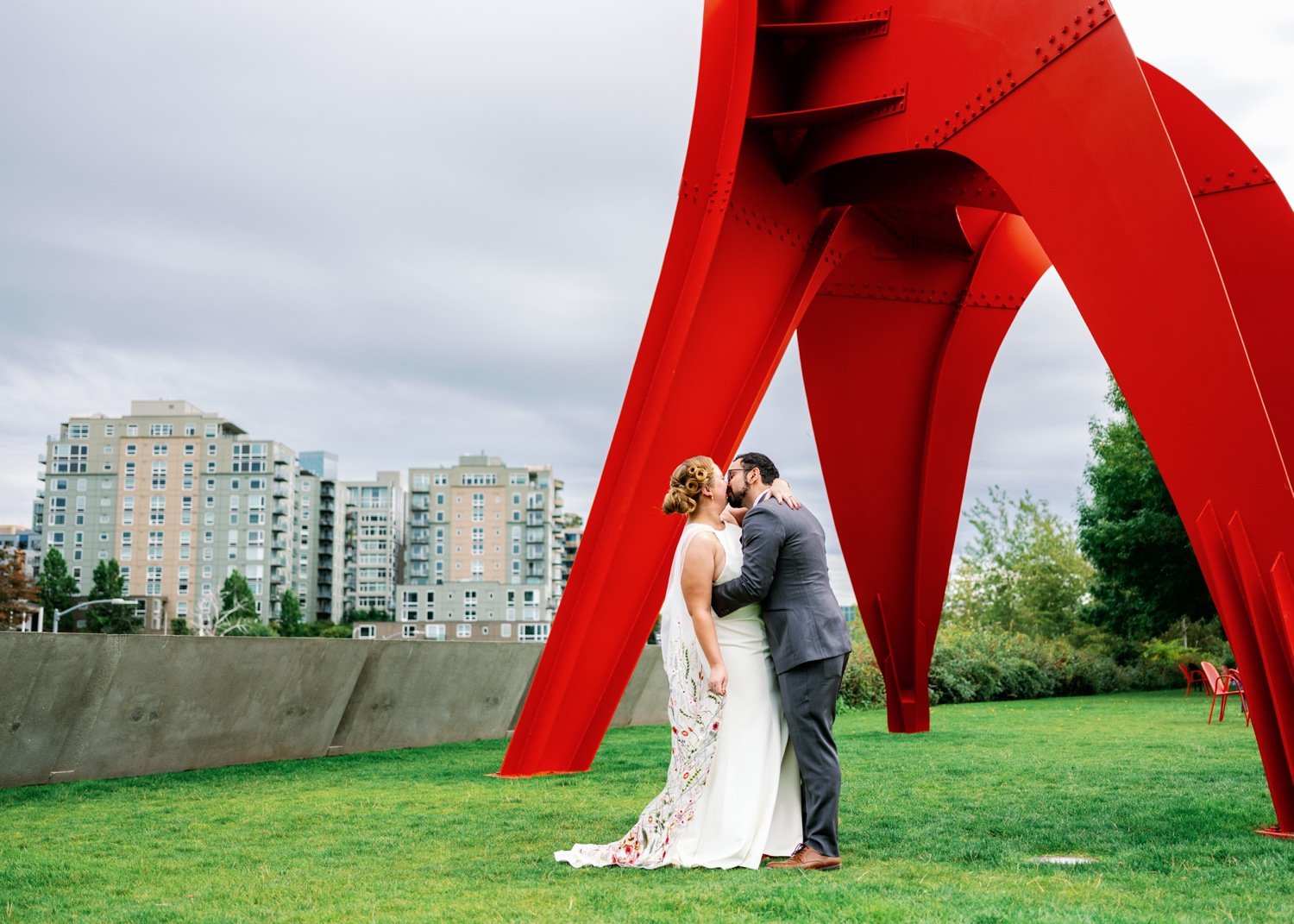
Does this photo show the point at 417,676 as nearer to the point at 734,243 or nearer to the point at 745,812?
the point at 734,243

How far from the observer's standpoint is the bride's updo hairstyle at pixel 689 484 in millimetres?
6113

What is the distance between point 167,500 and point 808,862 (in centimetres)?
12563

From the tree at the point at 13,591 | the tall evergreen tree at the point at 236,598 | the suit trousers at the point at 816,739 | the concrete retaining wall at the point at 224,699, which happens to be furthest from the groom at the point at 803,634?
the tall evergreen tree at the point at 236,598

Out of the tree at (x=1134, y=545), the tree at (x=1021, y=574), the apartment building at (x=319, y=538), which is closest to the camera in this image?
the tree at (x=1134, y=545)

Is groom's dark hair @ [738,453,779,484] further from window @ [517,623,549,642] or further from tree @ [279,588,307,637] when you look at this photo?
window @ [517,623,549,642]

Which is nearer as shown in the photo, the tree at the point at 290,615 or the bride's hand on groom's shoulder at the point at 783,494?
the bride's hand on groom's shoulder at the point at 783,494

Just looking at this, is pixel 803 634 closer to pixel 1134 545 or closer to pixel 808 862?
pixel 808 862

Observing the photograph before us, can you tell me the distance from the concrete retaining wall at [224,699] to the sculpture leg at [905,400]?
488 cm

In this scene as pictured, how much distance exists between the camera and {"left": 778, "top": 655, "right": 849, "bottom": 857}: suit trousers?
5730mm

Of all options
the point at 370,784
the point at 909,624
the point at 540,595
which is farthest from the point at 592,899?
the point at 540,595

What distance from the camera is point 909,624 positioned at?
13148 mm

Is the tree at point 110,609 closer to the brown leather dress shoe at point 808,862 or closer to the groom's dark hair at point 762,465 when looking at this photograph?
the groom's dark hair at point 762,465

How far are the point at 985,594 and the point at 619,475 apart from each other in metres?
33.9

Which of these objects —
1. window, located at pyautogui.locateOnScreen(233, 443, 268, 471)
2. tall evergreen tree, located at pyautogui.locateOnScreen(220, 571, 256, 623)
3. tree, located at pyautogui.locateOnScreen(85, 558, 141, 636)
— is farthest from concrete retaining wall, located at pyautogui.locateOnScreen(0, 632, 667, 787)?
window, located at pyautogui.locateOnScreen(233, 443, 268, 471)
